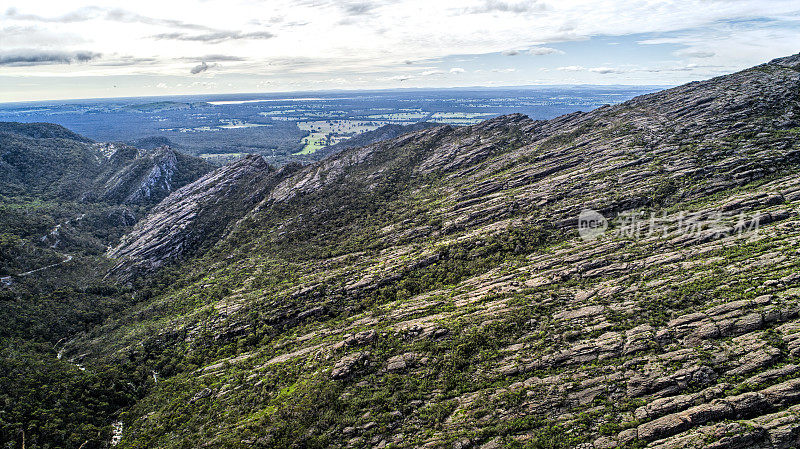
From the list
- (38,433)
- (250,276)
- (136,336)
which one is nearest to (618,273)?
(250,276)

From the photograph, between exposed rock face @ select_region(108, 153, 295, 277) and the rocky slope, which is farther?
exposed rock face @ select_region(108, 153, 295, 277)

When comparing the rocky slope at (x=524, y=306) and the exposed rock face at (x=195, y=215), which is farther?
the exposed rock face at (x=195, y=215)

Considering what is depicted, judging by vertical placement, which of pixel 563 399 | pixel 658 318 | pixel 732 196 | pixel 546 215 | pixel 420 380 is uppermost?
pixel 732 196

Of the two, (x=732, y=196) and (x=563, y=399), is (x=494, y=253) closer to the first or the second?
(x=563, y=399)
